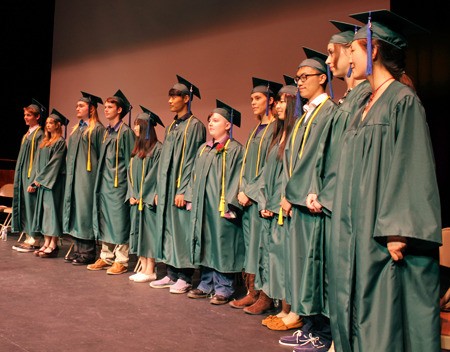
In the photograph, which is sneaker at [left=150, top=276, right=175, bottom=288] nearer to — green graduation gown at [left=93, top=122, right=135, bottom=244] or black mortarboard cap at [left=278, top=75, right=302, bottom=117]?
green graduation gown at [left=93, top=122, right=135, bottom=244]

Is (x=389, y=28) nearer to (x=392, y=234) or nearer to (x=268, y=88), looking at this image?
(x=392, y=234)

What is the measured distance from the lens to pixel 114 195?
5859mm

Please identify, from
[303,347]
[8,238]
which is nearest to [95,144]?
[8,238]

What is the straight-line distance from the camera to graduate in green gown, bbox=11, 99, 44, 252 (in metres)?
6.95

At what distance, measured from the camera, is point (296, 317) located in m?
3.98

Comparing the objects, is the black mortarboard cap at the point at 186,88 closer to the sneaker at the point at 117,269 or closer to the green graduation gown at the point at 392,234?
the sneaker at the point at 117,269

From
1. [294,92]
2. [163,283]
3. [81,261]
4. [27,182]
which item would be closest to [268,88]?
[294,92]

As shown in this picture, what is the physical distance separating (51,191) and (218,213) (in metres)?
2.65

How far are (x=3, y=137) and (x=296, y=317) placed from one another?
7675mm

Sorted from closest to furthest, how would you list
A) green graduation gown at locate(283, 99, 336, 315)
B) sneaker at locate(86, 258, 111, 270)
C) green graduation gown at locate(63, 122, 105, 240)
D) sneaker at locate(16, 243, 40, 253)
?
green graduation gown at locate(283, 99, 336, 315) → sneaker at locate(86, 258, 111, 270) → green graduation gown at locate(63, 122, 105, 240) → sneaker at locate(16, 243, 40, 253)

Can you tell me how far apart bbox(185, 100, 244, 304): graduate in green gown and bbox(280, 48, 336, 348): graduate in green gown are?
3.44 ft

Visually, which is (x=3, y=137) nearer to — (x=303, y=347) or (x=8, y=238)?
(x=8, y=238)

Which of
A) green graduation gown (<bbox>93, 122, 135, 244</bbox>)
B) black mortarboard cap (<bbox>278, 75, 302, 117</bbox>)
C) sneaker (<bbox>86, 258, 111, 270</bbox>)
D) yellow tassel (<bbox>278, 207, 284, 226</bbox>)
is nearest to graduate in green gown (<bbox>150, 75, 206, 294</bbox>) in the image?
green graduation gown (<bbox>93, 122, 135, 244</bbox>)

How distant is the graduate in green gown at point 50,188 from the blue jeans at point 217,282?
2.30m
